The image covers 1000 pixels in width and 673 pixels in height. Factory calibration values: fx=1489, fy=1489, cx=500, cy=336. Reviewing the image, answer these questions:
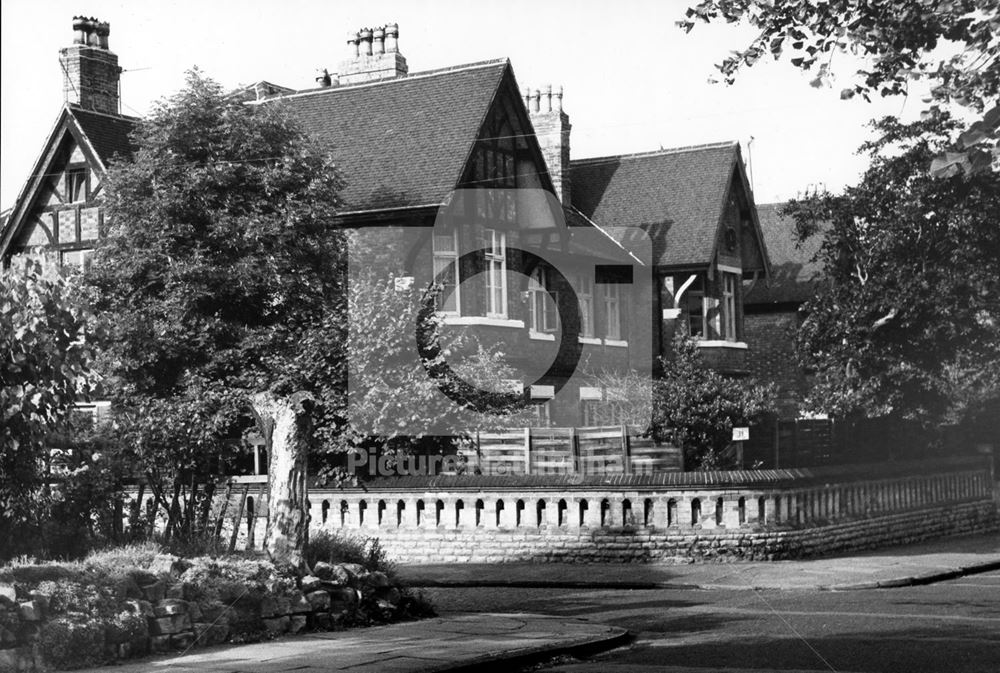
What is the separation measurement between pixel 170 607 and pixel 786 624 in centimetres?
640

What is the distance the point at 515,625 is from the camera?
1577cm

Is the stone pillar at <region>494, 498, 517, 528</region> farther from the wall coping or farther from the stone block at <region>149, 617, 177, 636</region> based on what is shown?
the stone block at <region>149, 617, 177, 636</region>

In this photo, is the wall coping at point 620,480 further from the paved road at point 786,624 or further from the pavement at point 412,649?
the pavement at point 412,649

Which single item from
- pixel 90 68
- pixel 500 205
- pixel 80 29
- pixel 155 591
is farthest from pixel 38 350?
pixel 80 29

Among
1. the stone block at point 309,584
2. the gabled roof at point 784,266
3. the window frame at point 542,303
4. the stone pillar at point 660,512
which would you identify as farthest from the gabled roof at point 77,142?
the stone block at point 309,584

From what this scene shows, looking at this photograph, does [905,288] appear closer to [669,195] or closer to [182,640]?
[669,195]

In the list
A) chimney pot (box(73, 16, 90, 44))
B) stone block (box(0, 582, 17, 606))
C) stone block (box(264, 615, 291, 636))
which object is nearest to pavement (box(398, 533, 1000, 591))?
stone block (box(264, 615, 291, 636))

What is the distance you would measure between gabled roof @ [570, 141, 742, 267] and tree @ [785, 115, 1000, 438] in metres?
3.45

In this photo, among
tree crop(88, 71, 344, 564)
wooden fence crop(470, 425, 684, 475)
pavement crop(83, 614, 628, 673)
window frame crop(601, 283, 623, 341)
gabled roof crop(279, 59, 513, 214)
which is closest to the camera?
pavement crop(83, 614, 628, 673)

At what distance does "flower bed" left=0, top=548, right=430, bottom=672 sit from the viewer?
12.7 metres

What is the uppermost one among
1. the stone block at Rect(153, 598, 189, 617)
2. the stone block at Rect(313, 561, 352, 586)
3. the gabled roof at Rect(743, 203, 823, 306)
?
the gabled roof at Rect(743, 203, 823, 306)

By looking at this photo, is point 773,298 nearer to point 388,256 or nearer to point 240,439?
point 388,256

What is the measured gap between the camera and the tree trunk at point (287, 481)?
16031mm

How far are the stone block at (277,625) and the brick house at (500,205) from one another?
15.2m
